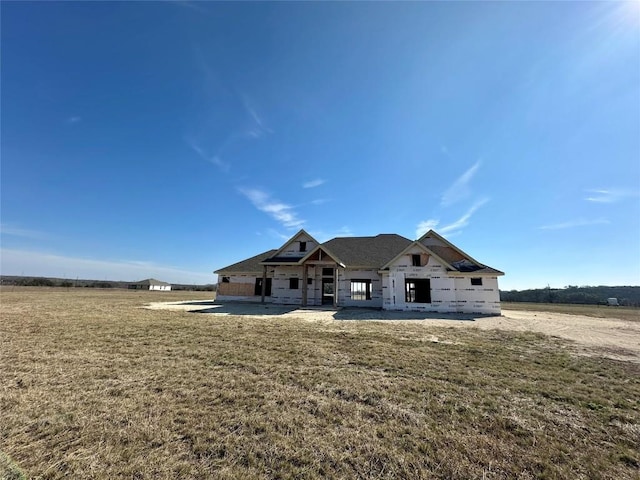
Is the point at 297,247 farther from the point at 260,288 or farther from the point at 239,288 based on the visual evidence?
the point at 239,288

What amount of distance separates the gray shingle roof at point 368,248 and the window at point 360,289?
55.4 inches

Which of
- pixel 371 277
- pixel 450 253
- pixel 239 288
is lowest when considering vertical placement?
pixel 239 288

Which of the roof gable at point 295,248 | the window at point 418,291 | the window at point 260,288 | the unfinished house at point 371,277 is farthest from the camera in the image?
the window at point 260,288

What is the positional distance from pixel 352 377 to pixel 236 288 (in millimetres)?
20320

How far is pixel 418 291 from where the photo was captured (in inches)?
861

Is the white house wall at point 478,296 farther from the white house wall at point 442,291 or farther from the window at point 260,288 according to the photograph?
the window at point 260,288

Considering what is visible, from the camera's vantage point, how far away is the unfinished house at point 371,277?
18453 millimetres

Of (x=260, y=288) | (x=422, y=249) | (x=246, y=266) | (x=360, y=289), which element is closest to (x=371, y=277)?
(x=360, y=289)

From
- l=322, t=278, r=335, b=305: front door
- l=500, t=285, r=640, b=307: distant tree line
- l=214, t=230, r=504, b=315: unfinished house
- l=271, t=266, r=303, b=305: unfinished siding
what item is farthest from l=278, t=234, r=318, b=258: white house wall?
l=500, t=285, r=640, b=307: distant tree line

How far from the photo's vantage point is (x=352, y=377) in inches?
208

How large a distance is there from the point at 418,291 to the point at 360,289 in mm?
4896

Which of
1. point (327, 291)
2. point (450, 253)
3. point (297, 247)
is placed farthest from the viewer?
point (327, 291)

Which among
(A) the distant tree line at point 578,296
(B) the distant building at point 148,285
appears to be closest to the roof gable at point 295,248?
(A) the distant tree line at point 578,296

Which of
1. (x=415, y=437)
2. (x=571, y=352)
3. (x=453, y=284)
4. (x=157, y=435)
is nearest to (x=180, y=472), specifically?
(x=157, y=435)
